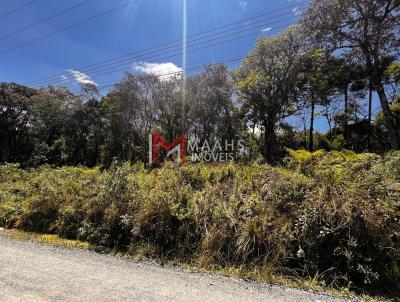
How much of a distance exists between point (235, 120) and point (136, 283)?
67.0 feet

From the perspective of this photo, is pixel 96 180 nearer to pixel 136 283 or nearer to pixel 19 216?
pixel 19 216

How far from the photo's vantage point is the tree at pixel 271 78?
19250 mm

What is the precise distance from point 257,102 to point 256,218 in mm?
16311

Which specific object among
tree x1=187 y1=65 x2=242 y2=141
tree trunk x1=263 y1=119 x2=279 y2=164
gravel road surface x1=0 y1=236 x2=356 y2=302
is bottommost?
gravel road surface x1=0 y1=236 x2=356 y2=302

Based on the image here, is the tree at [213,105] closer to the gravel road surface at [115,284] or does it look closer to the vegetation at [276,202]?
the vegetation at [276,202]

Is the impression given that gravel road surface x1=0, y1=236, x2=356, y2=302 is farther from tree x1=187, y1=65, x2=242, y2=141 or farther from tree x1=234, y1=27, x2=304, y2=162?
tree x1=187, y1=65, x2=242, y2=141

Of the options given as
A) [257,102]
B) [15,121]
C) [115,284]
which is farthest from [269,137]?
[15,121]

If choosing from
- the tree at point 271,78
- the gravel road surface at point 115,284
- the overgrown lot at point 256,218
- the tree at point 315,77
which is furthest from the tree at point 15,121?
the gravel road surface at point 115,284

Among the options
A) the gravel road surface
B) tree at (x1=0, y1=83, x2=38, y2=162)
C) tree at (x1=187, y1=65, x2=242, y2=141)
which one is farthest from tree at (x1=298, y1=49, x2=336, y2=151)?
tree at (x1=0, y1=83, x2=38, y2=162)

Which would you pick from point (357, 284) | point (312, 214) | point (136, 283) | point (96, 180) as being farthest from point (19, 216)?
point (357, 284)

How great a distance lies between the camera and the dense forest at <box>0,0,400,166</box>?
14.5 m

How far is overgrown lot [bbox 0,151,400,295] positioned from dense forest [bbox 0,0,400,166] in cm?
1082

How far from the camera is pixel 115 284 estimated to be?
352 cm

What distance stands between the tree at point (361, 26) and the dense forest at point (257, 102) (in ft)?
0.16
